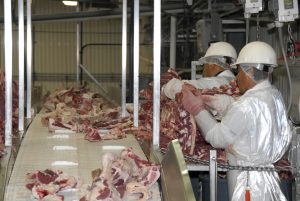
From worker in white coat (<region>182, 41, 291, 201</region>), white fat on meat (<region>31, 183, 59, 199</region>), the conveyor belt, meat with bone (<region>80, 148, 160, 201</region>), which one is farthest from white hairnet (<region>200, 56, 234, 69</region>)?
white fat on meat (<region>31, 183, 59, 199</region>)

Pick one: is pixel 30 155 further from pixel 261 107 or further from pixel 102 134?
pixel 261 107

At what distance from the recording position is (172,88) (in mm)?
3916

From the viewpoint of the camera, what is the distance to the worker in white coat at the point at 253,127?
3207 millimetres

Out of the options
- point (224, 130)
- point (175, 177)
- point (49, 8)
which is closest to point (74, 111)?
point (224, 130)

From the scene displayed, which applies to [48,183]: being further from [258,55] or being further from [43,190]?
[258,55]

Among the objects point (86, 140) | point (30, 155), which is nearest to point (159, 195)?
point (30, 155)

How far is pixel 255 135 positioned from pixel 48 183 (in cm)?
134

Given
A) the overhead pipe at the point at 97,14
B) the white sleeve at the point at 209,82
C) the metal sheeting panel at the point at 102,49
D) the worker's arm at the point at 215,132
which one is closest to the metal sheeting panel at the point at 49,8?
the metal sheeting panel at the point at 102,49

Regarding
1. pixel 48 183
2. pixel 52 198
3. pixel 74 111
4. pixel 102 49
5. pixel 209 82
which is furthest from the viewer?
pixel 102 49

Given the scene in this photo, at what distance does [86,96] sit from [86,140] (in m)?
2.63

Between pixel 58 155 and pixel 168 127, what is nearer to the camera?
pixel 58 155

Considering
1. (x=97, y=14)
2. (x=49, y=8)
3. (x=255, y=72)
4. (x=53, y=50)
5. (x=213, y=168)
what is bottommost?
(x=213, y=168)

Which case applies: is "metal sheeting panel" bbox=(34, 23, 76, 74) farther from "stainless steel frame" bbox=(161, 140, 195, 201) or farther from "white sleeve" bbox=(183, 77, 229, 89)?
"stainless steel frame" bbox=(161, 140, 195, 201)

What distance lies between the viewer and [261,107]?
324 cm
